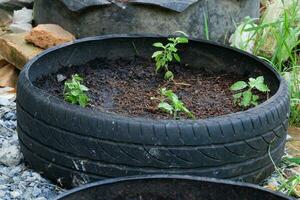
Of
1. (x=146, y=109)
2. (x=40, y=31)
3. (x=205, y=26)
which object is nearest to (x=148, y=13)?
(x=205, y=26)

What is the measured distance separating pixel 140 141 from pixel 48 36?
5.50 ft

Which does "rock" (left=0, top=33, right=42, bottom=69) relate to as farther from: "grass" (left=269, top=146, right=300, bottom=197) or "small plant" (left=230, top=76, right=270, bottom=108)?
"grass" (left=269, top=146, right=300, bottom=197)

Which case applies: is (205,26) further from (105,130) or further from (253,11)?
(105,130)

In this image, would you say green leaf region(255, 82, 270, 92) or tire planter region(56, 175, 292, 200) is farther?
green leaf region(255, 82, 270, 92)

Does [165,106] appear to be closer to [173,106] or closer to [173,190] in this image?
[173,106]

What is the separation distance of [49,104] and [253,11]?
2119 millimetres

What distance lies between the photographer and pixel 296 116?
13.4ft

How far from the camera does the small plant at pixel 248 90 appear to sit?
352cm

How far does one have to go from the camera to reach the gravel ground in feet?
10.5

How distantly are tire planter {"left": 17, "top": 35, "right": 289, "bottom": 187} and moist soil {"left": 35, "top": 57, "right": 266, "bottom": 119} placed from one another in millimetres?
375

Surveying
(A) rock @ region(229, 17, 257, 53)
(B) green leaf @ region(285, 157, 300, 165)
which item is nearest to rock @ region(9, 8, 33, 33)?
(A) rock @ region(229, 17, 257, 53)

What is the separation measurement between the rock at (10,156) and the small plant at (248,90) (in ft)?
3.68

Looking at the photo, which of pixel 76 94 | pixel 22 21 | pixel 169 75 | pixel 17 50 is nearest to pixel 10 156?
pixel 76 94

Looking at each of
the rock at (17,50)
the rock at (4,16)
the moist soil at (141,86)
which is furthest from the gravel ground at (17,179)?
the rock at (4,16)
